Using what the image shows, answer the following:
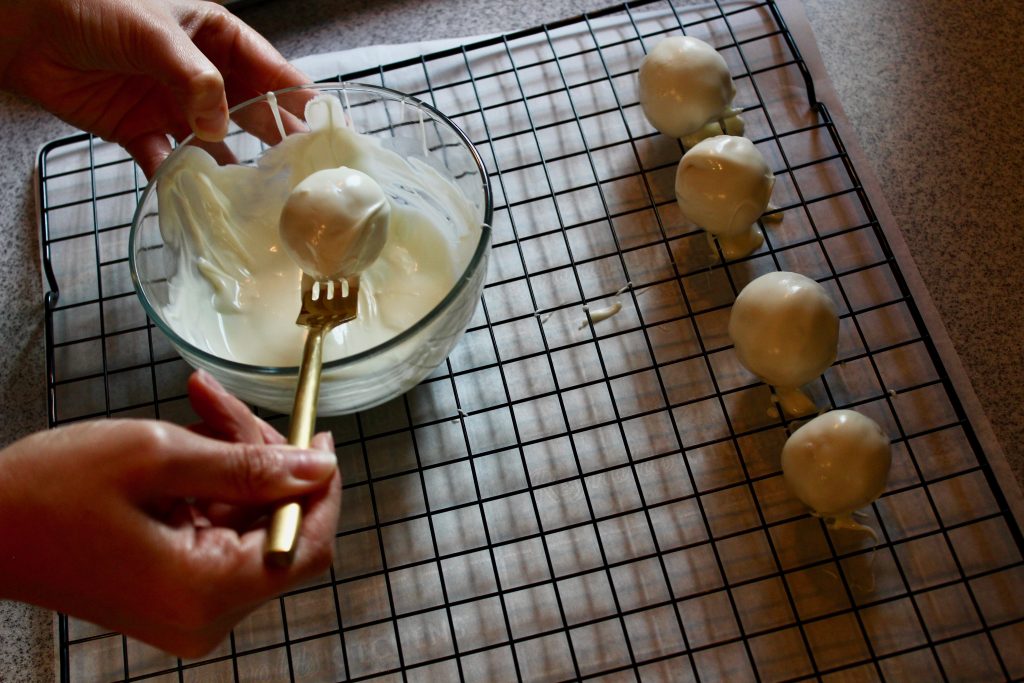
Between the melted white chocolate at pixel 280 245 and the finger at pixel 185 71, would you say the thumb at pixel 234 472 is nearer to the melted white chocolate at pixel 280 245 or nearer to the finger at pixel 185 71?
the melted white chocolate at pixel 280 245

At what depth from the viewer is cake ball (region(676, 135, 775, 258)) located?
0.82m

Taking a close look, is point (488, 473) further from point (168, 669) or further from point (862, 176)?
point (862, 176)

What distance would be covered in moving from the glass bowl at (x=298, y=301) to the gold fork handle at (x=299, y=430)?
0.07 ft

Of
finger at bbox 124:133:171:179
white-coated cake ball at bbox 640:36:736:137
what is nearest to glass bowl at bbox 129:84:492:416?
finger at bbox 124:133:171:179

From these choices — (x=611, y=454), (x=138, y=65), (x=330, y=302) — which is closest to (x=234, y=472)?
(x=330, y=302)

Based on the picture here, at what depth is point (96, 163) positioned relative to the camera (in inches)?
38.9

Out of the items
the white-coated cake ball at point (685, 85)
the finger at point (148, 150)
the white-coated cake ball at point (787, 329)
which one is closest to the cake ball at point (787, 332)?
the white-coated cake ball at point (787, 329)

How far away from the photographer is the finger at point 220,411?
1.86 ft

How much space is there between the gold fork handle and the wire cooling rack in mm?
168

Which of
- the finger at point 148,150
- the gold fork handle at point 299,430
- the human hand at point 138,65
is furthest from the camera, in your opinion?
the finger at point 148,150

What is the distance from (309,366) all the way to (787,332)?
1.30ft

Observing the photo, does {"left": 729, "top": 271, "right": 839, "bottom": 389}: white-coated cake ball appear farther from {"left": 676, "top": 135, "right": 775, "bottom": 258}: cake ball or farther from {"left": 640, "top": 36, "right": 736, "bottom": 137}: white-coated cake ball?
{"left": 640, "top": 36, "right": 736, "bottom": 137}: white-coated cake ball

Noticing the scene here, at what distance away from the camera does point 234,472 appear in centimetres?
53

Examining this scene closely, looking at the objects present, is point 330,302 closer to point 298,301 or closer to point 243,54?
point 298,301
